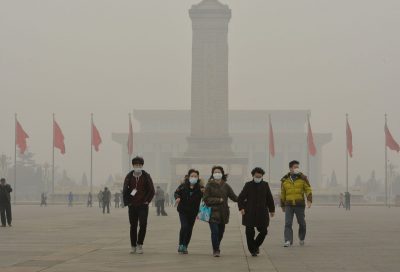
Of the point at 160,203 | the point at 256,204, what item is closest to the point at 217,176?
the point at 256,204

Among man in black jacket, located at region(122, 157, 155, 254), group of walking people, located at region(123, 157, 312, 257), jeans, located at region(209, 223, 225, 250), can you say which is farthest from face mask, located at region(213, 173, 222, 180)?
man in black jacket, located at region(122, 157, 155, 254)

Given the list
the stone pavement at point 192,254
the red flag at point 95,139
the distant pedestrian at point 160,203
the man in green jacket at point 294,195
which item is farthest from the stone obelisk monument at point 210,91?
the man in green jacket at point 294,195

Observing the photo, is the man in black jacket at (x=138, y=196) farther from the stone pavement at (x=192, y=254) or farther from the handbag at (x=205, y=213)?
the handbag at (x=205, y=213)

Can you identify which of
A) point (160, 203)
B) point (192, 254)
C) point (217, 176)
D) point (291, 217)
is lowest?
point (192, 254)

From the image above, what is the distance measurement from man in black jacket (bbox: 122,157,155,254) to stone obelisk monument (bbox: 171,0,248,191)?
109 metres

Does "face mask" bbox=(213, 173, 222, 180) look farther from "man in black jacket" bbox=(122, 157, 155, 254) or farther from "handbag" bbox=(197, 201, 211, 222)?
"man in black jacket" bbox=(122, 157, 155, 254)

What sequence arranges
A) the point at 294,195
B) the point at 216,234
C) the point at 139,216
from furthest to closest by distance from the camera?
the point at 294,195 → the point at 139,216 → the point at 216,234

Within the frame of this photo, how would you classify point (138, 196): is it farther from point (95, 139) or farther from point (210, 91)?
point (210, 91)

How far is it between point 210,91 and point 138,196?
10937cm

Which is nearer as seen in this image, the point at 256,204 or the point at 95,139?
the point at 256,204

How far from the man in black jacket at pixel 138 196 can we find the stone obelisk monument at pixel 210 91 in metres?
109

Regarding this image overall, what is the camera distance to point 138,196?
61.1 ft

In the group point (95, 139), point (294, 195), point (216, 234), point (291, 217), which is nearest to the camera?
point (216, 234)

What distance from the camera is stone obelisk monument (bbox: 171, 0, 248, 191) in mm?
127875
